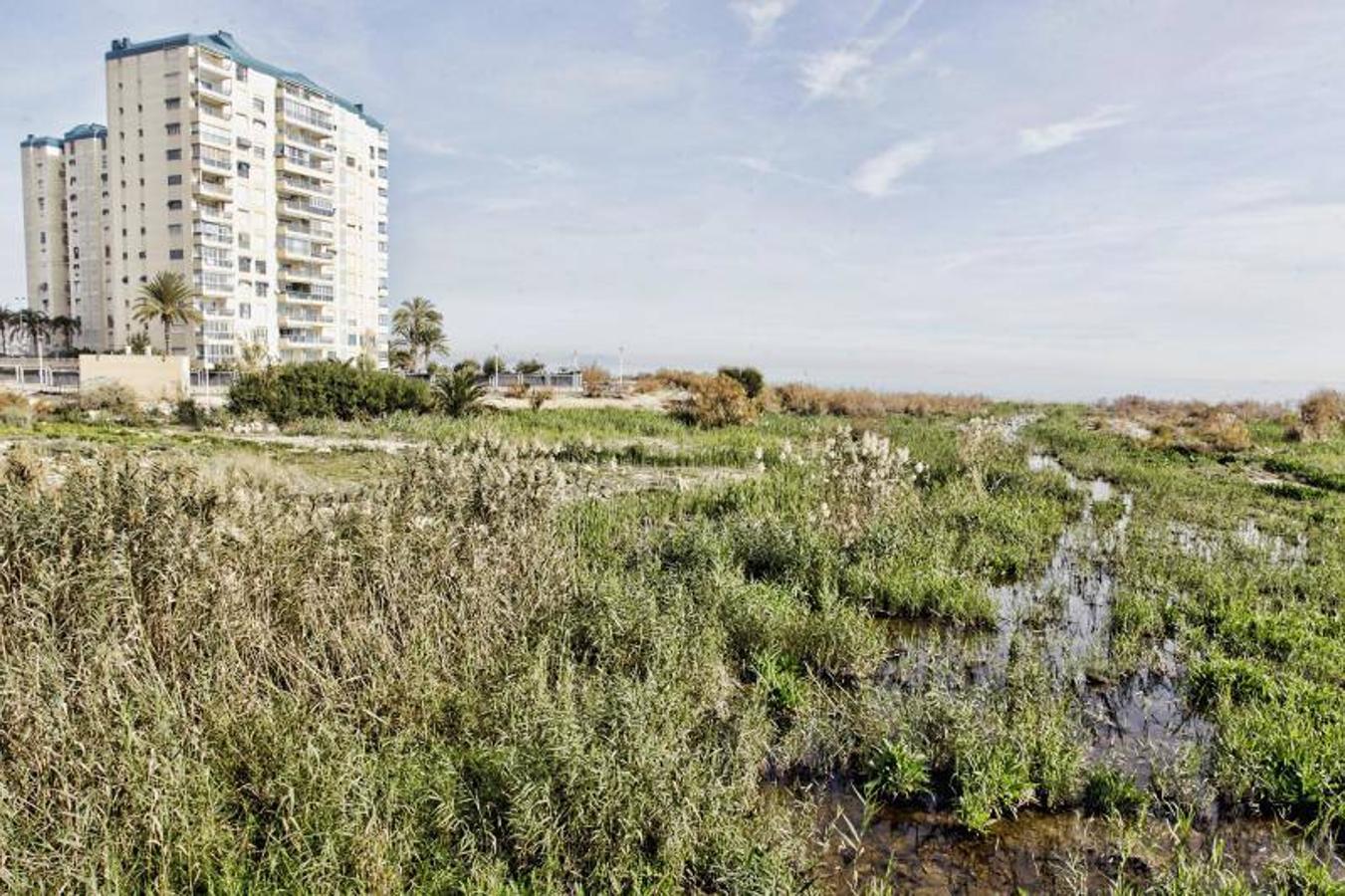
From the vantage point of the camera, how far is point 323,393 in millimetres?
23859

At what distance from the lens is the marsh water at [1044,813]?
377cm

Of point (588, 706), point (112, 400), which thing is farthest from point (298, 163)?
point (588, 706)

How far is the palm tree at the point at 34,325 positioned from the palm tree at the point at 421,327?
27.1 metres

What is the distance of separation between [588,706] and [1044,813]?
258cm

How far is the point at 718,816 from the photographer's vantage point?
3.56 metres

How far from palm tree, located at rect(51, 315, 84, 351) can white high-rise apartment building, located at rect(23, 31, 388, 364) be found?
2.80 ft

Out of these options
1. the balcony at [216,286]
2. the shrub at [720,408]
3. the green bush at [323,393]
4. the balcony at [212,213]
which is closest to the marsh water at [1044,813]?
the shrub at [720,408]

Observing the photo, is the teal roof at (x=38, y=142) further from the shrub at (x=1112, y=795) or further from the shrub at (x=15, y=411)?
the shrub at (x=1112, y=795)

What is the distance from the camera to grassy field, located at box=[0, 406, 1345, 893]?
10.9 ft

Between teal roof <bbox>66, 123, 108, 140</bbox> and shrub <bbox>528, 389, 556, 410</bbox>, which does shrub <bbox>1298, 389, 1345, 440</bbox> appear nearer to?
shrub <bbox>528, 389, 556, 410</bbox>

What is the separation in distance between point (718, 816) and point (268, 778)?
2.11 meters

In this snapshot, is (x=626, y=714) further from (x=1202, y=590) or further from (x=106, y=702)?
(x=1202, y=590)

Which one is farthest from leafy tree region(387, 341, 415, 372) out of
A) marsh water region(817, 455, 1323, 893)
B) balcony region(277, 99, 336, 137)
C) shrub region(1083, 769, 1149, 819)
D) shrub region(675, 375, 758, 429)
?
shrub region(1083, 769, 1149, 819)

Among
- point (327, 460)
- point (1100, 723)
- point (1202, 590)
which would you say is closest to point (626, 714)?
point (1100, 723)
